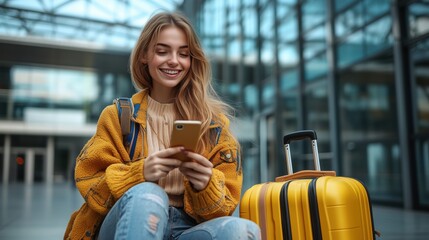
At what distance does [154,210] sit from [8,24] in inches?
644

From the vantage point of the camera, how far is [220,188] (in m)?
1.36

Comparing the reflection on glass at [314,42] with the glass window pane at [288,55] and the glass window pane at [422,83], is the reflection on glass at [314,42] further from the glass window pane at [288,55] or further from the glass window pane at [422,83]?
the glass window pane at [422,83]

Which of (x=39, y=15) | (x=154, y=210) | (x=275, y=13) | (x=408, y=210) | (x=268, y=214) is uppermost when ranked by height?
(x=39, y=15)

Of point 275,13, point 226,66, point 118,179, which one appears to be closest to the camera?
point 118,179

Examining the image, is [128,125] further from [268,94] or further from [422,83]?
[268,94]

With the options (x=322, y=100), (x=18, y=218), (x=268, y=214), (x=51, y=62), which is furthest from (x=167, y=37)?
(x=51, y=62)

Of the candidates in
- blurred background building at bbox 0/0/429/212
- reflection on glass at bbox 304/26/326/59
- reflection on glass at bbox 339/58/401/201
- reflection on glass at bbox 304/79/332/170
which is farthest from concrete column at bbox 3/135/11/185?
reflection on glass at bbox 339/58/401/201

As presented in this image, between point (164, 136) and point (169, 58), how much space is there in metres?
0.32

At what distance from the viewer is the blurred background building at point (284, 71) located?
7473mm

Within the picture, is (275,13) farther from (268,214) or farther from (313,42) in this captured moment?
(268,214)

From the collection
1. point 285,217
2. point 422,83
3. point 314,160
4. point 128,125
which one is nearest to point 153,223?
point 128,125

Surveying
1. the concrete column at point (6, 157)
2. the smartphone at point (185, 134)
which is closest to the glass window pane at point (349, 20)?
the smartphone at point (185, 134)

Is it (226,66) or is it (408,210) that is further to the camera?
(226,66)

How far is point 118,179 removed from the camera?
4.35ft
